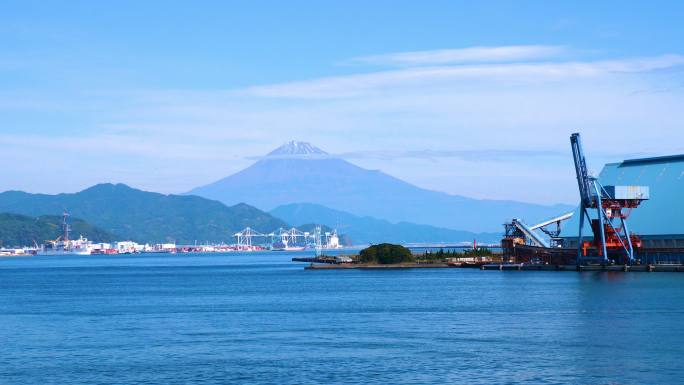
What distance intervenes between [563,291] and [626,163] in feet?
161

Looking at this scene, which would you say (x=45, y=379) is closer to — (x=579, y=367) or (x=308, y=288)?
(x=579, y=367)

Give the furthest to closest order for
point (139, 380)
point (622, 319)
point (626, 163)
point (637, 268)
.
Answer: point (626, 163) < point (637, 268) < point (622, 319) < point (139, 380)

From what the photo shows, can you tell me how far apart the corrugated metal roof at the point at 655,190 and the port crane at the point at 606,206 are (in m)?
1.73

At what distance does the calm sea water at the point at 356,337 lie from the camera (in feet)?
124

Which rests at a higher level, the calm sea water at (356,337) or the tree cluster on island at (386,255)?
the tree cluster on island at (386,255)

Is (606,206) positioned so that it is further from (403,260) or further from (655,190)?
(403,260)

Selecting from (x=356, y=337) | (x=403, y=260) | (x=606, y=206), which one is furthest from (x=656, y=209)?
(x=356, y=337)

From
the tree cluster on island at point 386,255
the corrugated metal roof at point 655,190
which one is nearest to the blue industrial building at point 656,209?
the corrugated metal roof at point 655,190

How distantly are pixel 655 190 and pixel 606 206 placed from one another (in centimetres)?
940

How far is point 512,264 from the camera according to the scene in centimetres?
12750

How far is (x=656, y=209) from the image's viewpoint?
363ft

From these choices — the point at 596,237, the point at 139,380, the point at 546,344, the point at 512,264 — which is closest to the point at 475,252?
the point at 512,264

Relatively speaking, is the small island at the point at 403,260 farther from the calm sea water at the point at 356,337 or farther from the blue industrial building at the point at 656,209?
the calm sea water at the point at 356,337

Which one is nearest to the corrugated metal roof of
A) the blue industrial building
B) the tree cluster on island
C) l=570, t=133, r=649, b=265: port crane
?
the blue industrial building
